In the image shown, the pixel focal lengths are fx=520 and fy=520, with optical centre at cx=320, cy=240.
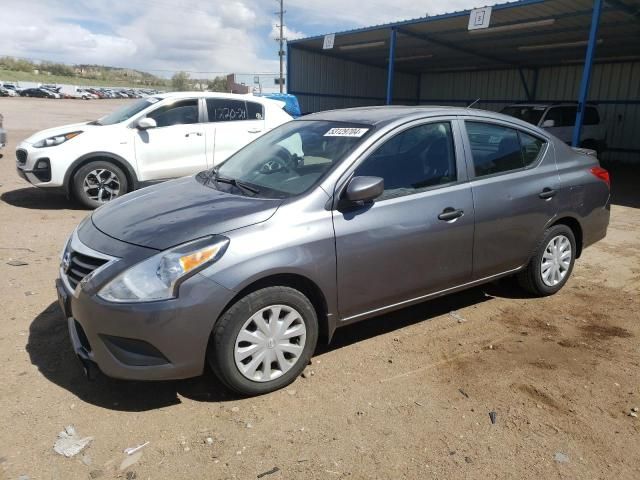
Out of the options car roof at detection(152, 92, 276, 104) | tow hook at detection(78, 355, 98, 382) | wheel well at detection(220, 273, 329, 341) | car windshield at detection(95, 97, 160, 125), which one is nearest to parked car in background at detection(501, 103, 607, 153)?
car roof at detection(152, 92, 276, 104)

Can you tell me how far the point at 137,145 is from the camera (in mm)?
7551

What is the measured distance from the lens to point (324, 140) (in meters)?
3.72

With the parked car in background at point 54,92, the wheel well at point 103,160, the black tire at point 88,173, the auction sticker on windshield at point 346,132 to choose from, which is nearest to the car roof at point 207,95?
the wheel well at point 103,160

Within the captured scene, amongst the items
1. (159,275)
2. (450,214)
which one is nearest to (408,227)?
(450,214)

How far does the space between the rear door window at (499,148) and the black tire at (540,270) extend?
66 cm

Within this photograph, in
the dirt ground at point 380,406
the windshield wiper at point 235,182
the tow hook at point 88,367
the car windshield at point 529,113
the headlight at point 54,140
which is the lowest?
the dirt ground at point 380,406

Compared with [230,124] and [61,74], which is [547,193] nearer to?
[230,124]

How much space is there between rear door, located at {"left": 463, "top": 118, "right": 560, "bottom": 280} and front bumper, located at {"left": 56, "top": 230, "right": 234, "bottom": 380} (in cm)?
214

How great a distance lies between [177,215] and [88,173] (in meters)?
4.93

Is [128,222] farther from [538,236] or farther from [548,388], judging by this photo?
[538,236]

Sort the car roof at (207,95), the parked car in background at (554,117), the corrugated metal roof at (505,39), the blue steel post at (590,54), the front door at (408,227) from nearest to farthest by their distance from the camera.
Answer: the front door at (408,227)
the car roof at (207,95)
the blue steel post at (590,54)
the corrugated metal roof at (505,39)
the parked car in background at (554,117)

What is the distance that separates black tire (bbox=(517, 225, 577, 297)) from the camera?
4.46 m

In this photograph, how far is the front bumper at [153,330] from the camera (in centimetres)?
269

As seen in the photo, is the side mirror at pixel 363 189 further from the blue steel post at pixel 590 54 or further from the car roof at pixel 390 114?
the blue steel post at pixel 590 54
